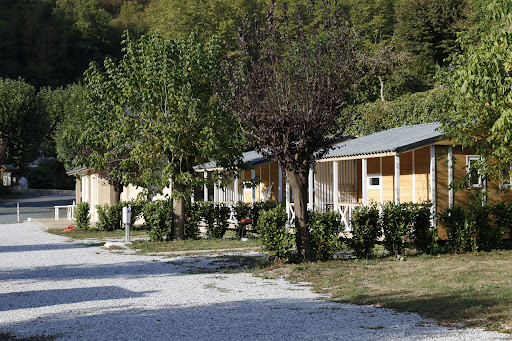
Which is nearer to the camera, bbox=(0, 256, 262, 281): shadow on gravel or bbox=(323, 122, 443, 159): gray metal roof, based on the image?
bbox=(0, 256, 262, 281): shadow on gravel

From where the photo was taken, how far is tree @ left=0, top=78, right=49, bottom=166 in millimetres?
56156

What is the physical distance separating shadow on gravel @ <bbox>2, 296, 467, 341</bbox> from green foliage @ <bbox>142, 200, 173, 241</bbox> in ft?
35.0

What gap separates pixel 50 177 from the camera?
64312 mm

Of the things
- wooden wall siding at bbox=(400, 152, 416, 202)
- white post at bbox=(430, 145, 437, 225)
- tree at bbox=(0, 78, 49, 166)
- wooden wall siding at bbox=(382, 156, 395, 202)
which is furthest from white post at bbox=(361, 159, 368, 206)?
tree at bbox=(0, 78, 49, 166)

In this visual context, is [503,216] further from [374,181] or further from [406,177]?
[374,181]

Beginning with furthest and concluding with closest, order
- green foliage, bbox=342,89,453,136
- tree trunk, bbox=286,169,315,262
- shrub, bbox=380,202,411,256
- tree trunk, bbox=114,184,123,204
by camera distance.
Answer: green foliage, bbox=342,89,453,136 < tree trunk, bbox=114,184,123,204 < shrub, bbox=380,202,411,256 < tree trunk, bbox=286,169,315,262

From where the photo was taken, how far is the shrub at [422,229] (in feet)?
46.5

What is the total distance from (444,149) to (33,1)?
315 feet

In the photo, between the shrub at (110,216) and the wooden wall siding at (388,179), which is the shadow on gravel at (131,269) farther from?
the shrub at (110,216)

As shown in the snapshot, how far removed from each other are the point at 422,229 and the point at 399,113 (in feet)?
69.8

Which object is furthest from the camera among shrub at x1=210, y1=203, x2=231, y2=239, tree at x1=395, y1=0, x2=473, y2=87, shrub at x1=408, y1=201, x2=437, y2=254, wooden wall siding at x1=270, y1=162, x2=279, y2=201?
tree at x1=395, y1=0, x2=473, y2=87

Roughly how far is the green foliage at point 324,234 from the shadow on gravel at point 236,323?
436cm

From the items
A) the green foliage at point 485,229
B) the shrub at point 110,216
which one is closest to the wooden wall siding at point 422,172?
the green foliage at point 485,229

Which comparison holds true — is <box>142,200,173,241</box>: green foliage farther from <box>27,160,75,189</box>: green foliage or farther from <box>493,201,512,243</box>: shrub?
<box>27,160,75,189</box>: green foliage
